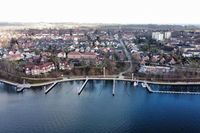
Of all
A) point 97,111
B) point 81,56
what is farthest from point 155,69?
point 97,111

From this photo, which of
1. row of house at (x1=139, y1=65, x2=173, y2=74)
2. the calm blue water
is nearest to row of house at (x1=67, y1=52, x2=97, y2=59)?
row of house at (x1=139, y1=65, x2=173, y2=74)

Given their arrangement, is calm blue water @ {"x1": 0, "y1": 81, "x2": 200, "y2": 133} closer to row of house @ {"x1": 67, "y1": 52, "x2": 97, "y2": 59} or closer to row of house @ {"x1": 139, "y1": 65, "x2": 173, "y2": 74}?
row of house @ {"x1": 139, "y1": 65, "x2": 173, "y2": 74}

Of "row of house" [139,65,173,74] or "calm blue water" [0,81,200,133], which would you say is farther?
"row of house" [139,65,173,74]

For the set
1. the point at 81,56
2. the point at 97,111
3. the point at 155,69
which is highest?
the point at 81,56

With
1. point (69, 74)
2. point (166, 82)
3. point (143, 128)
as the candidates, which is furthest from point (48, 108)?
point (166, 82)

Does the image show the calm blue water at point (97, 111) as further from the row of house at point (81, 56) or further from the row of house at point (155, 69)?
the row of house at point (81, 56)

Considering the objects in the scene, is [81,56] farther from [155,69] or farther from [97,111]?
[97,111]

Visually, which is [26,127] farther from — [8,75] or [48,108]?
A: [8,75]

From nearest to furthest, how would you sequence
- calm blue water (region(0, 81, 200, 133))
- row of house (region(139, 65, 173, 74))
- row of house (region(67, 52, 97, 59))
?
1. calm blue water (region(0, 81, 200, 133))
2. row of house (region(139, 65, 173, 74))
3. row of house (region(67, 52, 97, 59))
